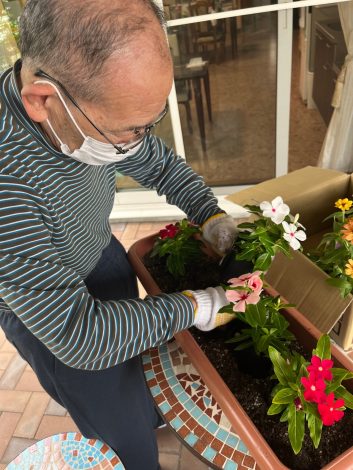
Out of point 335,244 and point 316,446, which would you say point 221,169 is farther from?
point 316,446

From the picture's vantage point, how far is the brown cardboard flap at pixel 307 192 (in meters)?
1.32

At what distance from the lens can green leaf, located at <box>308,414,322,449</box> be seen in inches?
25.6

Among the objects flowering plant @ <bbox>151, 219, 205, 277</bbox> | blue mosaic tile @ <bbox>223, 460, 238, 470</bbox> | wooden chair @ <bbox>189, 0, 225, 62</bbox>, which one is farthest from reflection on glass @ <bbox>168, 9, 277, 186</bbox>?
blue mosaic tile @ <bbox>223, 460, 238, 470</bbox>

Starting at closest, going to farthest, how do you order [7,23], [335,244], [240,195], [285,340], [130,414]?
[285,340]
[130,414]
[335,244]
[240,195]
[7,23]

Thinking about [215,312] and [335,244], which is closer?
[215,312]

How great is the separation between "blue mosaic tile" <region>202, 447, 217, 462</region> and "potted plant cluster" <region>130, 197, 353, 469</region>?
4.6 inches

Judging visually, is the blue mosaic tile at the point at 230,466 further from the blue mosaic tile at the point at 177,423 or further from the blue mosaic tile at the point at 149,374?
the blue mosaic tile at the point at 149,374

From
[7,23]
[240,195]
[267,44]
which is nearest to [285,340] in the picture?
[240,195]

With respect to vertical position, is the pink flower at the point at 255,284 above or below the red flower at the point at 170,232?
above

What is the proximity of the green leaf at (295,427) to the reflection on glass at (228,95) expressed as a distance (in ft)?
6.41

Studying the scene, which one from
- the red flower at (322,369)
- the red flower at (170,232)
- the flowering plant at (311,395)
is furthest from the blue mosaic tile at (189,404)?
the red flower at (170,232)

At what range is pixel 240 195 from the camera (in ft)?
4.29

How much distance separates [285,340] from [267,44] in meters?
1.90

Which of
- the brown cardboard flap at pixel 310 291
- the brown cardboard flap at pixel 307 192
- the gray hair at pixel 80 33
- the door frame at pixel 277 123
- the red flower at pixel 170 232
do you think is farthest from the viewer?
the door frame at pixel 277 123
